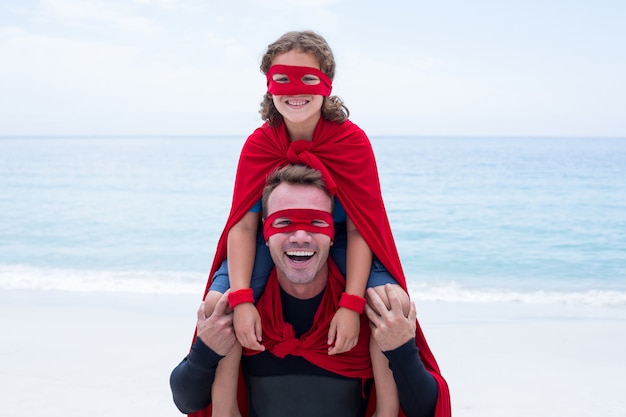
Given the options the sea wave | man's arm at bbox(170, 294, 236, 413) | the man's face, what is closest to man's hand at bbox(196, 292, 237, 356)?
man's arm at bbox(170, 294, 236, 413)

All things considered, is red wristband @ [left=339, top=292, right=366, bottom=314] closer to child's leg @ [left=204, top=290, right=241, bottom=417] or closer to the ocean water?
child's leg @ [left=204, top=290, right=241, bottom=417]

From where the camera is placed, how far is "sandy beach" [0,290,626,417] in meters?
4.91

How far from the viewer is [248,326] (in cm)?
281

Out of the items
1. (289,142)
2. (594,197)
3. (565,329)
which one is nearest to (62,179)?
(594,197)

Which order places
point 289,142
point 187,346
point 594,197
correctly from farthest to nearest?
point 594,197, point 187,346, point 289,142

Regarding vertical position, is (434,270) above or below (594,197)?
below

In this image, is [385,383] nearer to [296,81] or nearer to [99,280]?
[296,81]

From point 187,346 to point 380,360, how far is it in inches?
149

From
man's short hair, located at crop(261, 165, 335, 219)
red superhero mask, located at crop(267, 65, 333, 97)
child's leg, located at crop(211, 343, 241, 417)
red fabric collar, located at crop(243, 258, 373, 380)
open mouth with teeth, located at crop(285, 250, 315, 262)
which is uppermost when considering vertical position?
red superhero mask, located at crop(267, 65, 333, 97)

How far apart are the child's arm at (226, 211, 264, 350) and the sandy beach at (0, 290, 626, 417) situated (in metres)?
2.18

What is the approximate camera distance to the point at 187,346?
250 inches

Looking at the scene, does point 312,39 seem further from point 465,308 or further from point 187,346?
point 465,308

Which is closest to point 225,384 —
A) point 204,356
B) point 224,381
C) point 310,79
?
point 224,381

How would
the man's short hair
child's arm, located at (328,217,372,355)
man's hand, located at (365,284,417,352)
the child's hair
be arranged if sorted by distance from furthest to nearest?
the child's hair → the man's short hair → child's arm, located at (328,217,372,355) → man's hand, located at (365,284,417,352)
